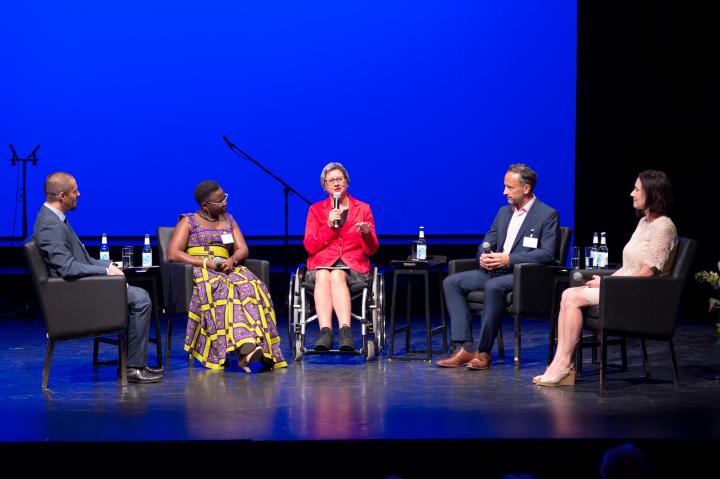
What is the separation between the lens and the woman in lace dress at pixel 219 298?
209 inches

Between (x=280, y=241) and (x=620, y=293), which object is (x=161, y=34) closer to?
(x=280, y=241)

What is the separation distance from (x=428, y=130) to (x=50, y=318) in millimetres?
5048

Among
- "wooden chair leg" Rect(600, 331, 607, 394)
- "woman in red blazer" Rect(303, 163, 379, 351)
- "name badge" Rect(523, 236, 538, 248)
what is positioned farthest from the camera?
"woman in red blazer" Rect(303, 163, 379, 351)

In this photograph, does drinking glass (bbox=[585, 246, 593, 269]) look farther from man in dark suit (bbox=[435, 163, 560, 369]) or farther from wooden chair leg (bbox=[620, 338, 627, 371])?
wooden chair leg (bbox=[620, 338, 627, 371])

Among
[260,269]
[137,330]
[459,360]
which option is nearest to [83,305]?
[137,330]

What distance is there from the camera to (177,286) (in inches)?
218

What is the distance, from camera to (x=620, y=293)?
186 inches

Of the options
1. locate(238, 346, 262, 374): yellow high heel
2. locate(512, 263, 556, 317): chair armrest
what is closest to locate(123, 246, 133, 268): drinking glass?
locate(238, 346, 262, 374): yellow high heel

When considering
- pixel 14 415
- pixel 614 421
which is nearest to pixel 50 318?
pixel 14 415

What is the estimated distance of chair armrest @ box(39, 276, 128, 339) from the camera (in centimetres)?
471

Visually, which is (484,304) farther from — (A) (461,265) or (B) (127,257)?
(B) (127,257)

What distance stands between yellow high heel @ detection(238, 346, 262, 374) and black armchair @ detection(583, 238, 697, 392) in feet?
5.76

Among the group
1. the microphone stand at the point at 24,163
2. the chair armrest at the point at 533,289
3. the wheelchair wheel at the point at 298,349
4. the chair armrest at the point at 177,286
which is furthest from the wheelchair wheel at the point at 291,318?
the microphone stand at the point at 24,163

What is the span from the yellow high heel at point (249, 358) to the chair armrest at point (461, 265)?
4.38ft
